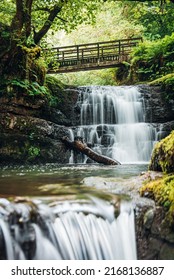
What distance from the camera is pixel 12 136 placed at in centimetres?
948

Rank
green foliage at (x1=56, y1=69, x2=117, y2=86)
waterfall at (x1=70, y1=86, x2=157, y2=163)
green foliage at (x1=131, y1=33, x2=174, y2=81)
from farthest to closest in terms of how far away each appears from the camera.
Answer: green foliage at (x1=56, y1=69, x2=117, y2=86)
green foliage at (x1=131, y1=33, x2=174, y2=81)
waterfall at (x1=70, y1=86, x2=157, y2=163)

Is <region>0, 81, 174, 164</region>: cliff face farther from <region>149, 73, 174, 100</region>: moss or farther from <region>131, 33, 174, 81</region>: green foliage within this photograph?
<region>131, 33, 174, 81</region>: green foliage

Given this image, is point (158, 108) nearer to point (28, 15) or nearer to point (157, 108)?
point (157, 108)

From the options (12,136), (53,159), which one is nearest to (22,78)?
(12,136)

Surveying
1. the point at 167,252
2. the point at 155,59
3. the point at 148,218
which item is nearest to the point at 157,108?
the point at 155,59

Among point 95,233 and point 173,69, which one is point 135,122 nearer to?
point 173,69

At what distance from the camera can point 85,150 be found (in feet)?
30.7

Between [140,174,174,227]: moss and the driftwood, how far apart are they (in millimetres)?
4741

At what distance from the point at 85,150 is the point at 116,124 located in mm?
2799

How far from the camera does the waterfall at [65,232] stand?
3.19 m

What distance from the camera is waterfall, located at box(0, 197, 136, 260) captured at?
3.19 m

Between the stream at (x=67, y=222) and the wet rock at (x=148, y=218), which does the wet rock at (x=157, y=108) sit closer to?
the stream at (x=67, y=222)

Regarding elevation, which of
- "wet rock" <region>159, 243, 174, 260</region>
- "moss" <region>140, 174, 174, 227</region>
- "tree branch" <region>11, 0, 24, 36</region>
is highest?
"tree branch" <region>11, 0, 24, 36</region>

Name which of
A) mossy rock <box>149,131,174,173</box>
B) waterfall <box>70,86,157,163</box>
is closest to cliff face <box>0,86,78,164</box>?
waterfall <box>70,86,157,163</box>
